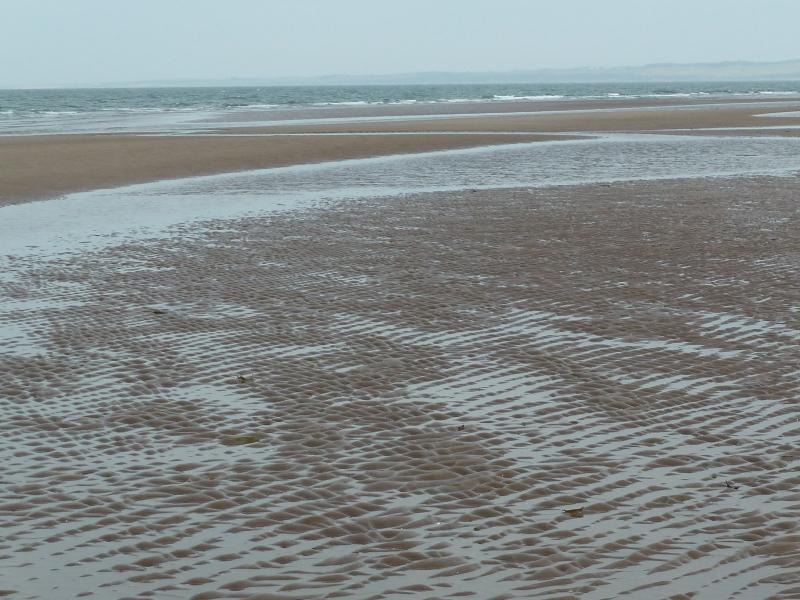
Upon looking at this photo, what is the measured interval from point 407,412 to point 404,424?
336 millimetres

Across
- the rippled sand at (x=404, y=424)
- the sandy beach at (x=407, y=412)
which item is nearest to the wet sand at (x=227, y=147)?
the sandy beach at (x=407, y=412)

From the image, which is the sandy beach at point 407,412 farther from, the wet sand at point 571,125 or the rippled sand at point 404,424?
the wet sand at point 571,125

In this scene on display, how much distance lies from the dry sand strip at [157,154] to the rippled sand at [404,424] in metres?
13.5

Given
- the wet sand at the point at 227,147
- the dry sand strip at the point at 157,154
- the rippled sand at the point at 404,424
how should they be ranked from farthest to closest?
the wet sand at the point at 227,147 → the dry sand strip at the point at 157,154 → the rippled sand at the point at 404,424

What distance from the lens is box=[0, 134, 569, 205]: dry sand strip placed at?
3006 cm

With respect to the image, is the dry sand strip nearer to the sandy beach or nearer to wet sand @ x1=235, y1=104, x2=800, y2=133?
wet sand @ x1=235, y1=104, x2=800, y2=133

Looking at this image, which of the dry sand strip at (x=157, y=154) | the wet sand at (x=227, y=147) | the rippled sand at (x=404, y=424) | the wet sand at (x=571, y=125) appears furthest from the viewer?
the wet sand at (x=571, y=125)

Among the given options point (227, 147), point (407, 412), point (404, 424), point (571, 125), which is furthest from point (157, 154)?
point (404, 424)

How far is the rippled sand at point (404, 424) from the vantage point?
254 inches

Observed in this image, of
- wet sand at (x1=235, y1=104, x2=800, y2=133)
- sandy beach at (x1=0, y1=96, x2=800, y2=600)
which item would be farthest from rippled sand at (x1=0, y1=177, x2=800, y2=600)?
wet sand at (x1=235, y1=104, x2=800, y2=133)

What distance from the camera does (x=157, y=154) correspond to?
38219mm

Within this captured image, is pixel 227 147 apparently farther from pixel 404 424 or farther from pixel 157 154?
pixel 404 424

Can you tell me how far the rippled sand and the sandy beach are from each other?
3 cm

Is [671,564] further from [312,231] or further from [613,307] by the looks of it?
[312,231]
